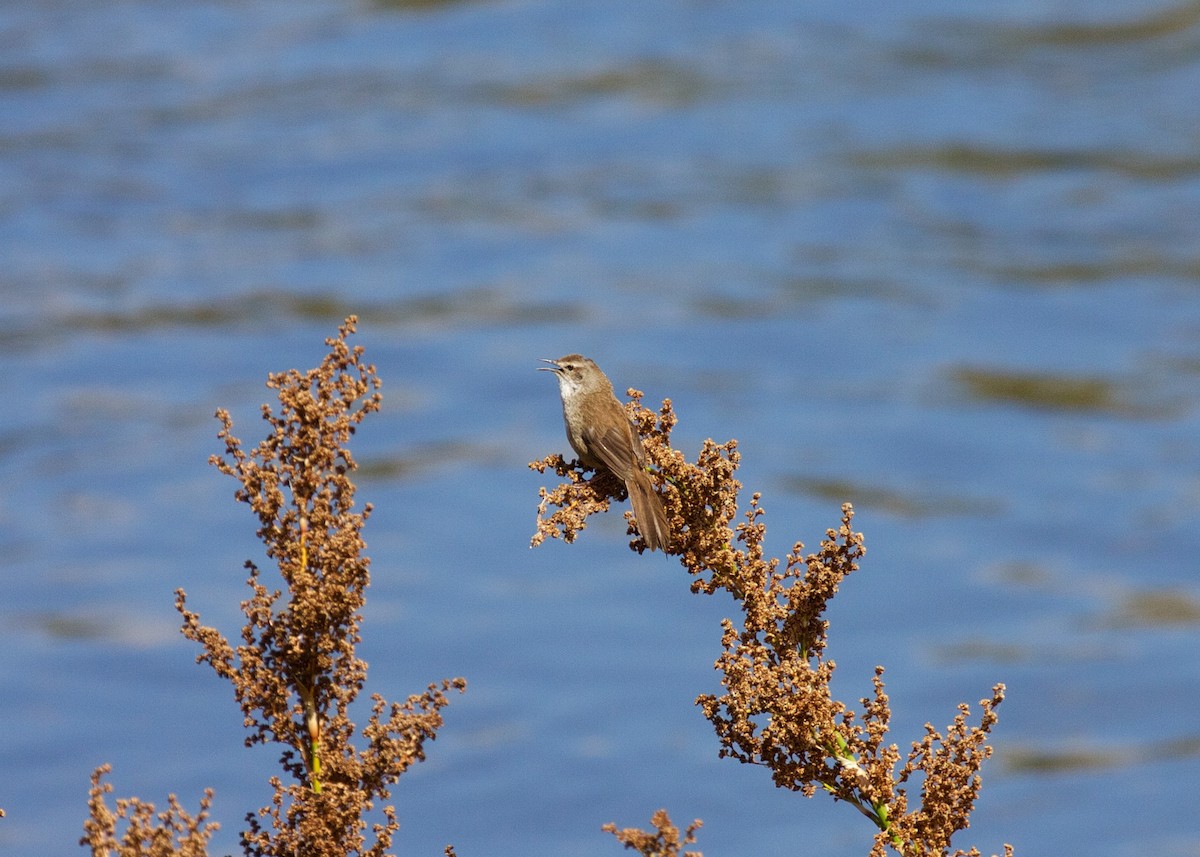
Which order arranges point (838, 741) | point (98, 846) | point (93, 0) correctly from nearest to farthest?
point (98, 846) → point (838, 741) → point (93, 0)

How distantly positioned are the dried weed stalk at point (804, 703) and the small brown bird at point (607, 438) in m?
0.29

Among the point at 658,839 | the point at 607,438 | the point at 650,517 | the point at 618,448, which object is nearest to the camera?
the point at 658,839

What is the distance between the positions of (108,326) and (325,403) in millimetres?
24454

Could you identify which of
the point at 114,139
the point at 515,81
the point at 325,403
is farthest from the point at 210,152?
the point at 325,403

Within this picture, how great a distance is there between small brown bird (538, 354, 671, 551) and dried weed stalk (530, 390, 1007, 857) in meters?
0.29

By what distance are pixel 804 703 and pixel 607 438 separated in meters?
2.55

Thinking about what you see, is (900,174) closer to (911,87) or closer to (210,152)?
(911,87)

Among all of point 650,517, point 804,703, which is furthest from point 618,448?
point 804,703

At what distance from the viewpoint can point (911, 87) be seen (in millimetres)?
35719

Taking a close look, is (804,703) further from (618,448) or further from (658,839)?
(618,448)

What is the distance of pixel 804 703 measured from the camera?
393cm

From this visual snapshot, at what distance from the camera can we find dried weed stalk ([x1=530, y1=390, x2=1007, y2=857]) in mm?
3920

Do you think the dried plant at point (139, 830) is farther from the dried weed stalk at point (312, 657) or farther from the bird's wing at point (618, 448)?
the bird's wing at point (618, 448)

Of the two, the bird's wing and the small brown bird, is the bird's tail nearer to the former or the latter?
the small brown bird
